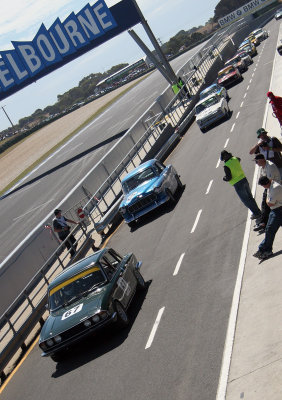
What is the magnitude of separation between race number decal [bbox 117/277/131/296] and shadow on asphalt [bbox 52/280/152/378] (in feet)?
1.49

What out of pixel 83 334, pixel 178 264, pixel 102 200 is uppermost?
pixel 83 334

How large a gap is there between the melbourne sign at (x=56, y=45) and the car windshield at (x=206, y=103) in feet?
55.5

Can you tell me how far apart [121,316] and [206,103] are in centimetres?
2322

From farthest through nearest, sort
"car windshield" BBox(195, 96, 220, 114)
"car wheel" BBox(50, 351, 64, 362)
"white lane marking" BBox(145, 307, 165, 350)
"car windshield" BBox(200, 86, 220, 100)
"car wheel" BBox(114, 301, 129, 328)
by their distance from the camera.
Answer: "car windshield" BBox(200, 86, 220, 100) < "car windshield" BBox(195, 96, 220, 114) < "car wheel" BBox(50, 351, 64, 362) < "car wheel" BBox(114, 301, 129, 328) < "white lane marking" BBox(145, 307, 165, 350)

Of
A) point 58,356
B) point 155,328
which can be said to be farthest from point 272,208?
point 58,356

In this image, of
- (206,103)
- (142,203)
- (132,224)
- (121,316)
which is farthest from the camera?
(206,103)

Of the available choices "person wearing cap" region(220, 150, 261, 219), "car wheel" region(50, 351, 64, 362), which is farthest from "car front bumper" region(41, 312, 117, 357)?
"person wearing cap" region(220, 150, 261, 219)

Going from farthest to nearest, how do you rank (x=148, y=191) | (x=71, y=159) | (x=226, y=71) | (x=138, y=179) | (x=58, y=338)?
1. (x=71, y=159)
2. (x=226, y=71)
3. (x=138, y=179)
4. (x=148, y=191)
5. (x=58, y=338)

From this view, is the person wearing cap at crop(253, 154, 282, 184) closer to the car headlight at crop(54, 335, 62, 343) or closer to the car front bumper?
the car front bumper

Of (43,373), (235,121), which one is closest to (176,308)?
(43,373)

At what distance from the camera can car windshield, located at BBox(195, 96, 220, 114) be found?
1320 inches

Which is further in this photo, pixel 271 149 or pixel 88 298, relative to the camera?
pixel 271 149

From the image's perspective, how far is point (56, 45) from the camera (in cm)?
5019

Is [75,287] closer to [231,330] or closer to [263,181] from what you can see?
[231,330]
